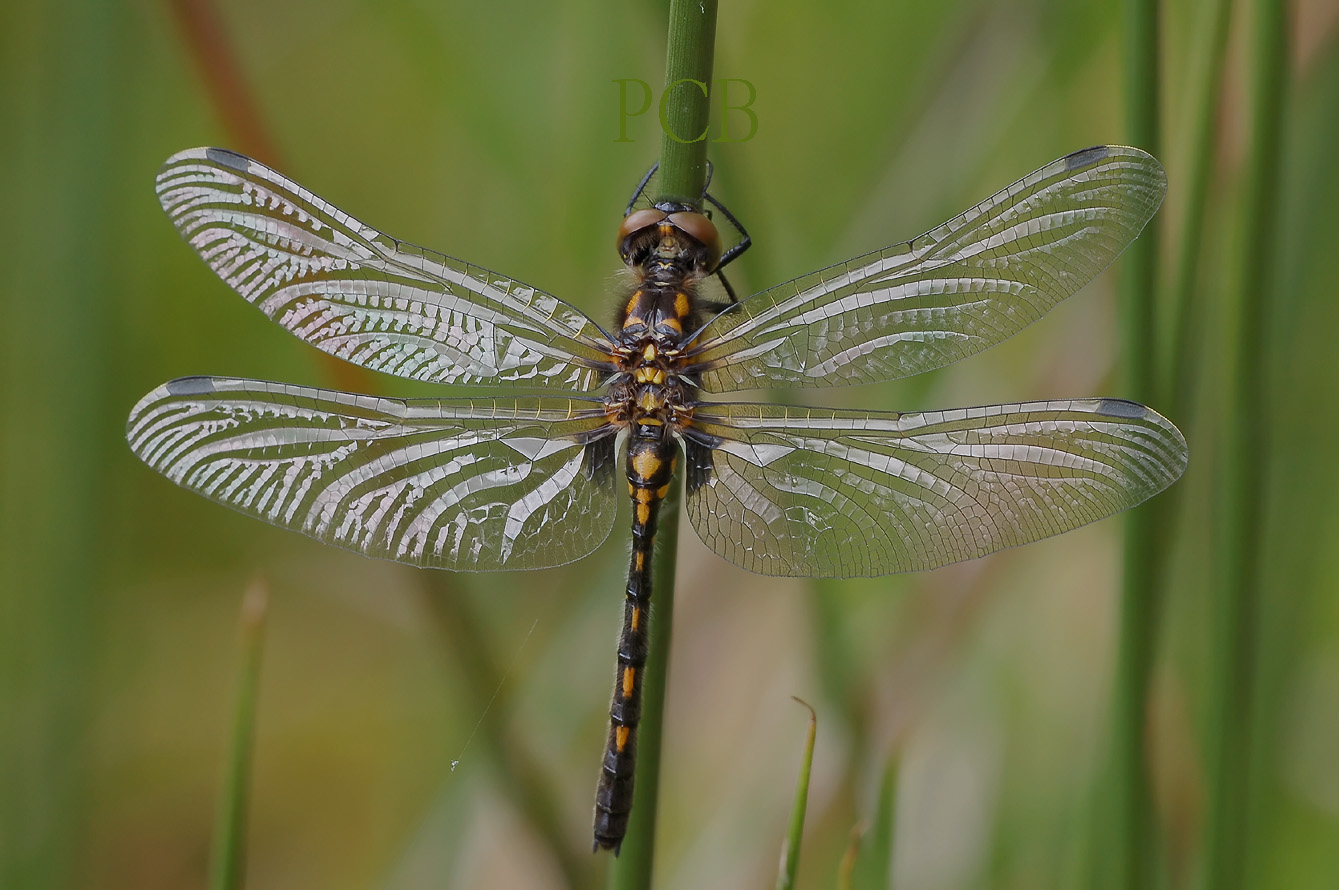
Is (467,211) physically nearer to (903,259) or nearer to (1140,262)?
(903,259)

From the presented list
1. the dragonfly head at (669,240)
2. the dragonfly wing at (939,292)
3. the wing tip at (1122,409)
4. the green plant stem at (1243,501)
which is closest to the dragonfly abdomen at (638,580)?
the dragonfly wing at (939,292)

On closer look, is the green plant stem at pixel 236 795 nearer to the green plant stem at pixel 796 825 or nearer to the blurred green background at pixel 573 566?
the blurred green background at pixel 573 566

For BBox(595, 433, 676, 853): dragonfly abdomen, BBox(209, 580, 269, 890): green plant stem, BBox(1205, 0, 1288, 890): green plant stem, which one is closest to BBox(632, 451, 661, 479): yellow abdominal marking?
BBox(595, 433, 676, 853): dragonfly abdomen

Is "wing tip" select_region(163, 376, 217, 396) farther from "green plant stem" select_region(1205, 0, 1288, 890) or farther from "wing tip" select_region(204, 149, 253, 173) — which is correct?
"green plant stem" select_region(1205, 0, 1288, 890)

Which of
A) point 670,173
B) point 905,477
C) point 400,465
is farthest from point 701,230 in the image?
point 400,465

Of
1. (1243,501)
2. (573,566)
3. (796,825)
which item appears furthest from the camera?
(573,566)

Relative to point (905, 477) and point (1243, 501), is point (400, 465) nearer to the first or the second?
point (905, 477)
